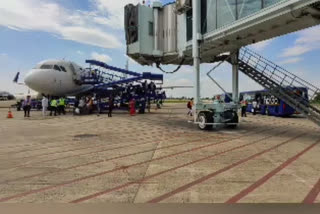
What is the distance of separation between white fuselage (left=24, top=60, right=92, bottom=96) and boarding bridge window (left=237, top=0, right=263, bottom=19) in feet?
65.5

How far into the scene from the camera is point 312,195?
19.0 feet

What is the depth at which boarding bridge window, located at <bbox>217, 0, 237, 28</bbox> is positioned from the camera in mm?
14477

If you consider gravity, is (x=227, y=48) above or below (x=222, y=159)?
above

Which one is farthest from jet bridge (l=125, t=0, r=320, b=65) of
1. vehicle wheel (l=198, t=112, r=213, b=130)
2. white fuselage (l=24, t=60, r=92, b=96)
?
white fuselage (l=24, t=60, r=92, b=96)

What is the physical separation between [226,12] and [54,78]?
19.0 m

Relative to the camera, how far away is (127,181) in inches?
270

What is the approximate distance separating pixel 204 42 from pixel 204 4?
1.96 metres

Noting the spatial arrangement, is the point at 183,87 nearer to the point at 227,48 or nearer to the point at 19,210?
the point at 227,48

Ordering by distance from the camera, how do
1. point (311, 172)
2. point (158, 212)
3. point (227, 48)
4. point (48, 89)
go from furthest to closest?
1. point (48, 89)
2. point (227, 48)
3. point (311, 172)
4. point (158, 212)

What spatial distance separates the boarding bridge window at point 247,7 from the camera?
1305 centimetres

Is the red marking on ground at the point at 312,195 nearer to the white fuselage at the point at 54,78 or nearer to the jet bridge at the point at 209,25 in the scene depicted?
the jet bridge at the point at 209,25

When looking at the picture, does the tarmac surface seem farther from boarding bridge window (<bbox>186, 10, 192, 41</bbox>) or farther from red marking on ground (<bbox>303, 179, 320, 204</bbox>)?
boarding bridge window (<bbox>186, 10, 192, 41</bbox>)

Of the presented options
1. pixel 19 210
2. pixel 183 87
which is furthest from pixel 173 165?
pixel 183 87

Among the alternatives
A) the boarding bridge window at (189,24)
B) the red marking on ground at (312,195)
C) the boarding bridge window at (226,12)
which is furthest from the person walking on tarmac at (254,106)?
the red marking on ground at (312,195)
